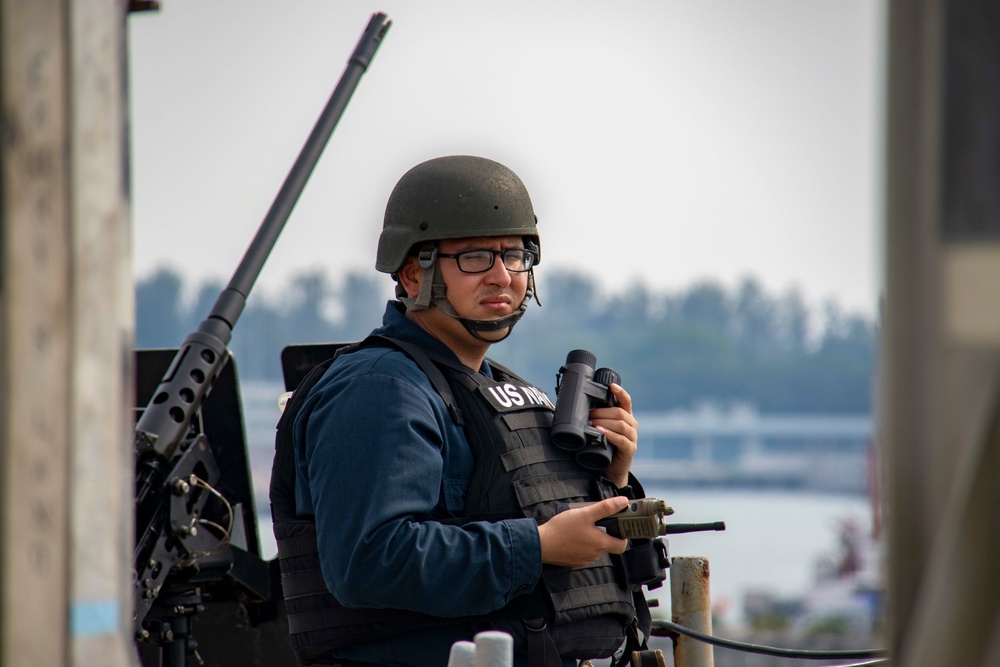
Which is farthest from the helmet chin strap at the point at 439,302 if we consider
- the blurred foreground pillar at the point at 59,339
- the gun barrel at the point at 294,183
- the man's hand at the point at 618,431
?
the blurred foreground pillar at the point at 59,339

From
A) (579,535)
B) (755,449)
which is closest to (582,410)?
(579,535)

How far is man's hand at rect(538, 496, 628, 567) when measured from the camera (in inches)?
124

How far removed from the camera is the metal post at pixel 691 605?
4.18 m

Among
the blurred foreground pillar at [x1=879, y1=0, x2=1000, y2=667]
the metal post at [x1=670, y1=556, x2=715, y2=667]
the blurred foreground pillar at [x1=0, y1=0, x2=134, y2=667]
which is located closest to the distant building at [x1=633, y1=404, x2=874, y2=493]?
the metal post at [x1=670, y1=556, x2=715, y2=667]

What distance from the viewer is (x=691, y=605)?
418cm

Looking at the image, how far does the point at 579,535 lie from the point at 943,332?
1.55 metres

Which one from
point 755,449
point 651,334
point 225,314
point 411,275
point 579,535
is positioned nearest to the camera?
point 579,535

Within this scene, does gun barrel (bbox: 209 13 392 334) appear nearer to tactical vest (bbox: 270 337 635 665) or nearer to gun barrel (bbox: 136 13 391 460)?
gun barrel (bbox: 136 13 391 460)

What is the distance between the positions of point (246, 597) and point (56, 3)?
9.90 feet

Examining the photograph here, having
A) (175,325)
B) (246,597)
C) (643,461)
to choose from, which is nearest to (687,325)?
(643,461)

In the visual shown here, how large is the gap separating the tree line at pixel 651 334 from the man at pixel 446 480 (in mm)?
84432

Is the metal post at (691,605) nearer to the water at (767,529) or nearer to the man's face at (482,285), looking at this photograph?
the man's face at (482,285)

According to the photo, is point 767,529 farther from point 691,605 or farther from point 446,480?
point 446,480

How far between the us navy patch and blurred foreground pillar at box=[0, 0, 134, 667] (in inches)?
61.9
